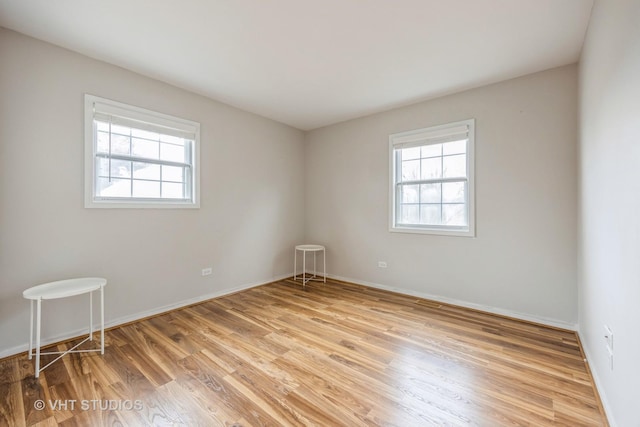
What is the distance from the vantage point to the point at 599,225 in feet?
5.84

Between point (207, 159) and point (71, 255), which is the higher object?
point (207, 159)

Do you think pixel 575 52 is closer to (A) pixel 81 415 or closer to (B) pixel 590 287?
(B) pixel 590 287

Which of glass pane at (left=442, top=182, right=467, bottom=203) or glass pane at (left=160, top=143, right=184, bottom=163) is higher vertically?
glass pane at (left=160, top=143, right=184, bottom=163)

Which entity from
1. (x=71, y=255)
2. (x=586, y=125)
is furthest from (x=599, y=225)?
(x=71, y=255)

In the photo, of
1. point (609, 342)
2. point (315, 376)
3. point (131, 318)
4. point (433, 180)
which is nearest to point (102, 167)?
point (131, 318)

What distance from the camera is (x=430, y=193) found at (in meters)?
3.59

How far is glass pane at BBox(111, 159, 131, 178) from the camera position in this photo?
275 cm

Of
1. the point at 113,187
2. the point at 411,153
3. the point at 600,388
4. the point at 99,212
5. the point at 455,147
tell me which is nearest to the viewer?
the point at 600,388

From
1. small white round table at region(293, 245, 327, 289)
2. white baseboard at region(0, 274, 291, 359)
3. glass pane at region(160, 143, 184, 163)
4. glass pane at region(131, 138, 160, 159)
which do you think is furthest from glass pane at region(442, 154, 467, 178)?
glass pane at region(131, 138, 160, 159)

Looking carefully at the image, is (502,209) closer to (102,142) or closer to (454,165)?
(454,165)

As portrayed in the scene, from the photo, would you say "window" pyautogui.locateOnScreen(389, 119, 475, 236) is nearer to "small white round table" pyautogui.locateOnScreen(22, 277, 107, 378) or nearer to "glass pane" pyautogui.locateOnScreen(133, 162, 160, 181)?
"glass pane" pyautogui.locateOnScreen(133, 162, 160, 181)

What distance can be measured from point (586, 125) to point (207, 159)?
12.5 ft

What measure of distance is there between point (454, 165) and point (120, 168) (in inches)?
150

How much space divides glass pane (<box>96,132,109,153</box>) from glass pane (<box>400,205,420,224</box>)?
3.55 meters
